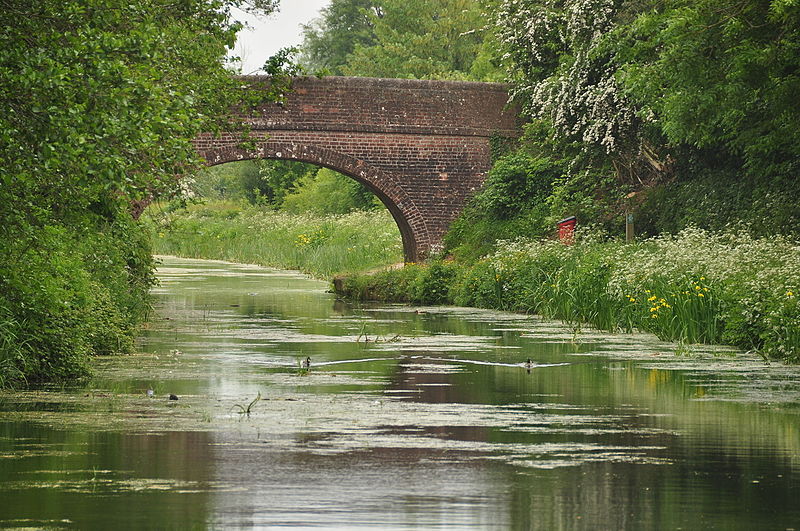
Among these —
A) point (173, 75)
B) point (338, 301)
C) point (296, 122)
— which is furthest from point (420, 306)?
point (173, 75)

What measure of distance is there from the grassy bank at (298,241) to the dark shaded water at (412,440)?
740 inches

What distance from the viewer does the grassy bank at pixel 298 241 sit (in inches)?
1540

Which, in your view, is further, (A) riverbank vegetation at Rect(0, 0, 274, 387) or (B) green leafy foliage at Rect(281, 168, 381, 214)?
(B) green leafy foliage at Rect(281, 168, 381, 214)

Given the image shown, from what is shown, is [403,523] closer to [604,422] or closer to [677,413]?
[604,422]

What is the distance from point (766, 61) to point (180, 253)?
1482 inches

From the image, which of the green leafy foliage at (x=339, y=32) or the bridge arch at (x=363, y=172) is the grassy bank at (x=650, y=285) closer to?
the bridge arch at (x=363, y=172)

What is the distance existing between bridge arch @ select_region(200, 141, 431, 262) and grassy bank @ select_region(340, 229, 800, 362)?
12.7ft

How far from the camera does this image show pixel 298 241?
46562mm

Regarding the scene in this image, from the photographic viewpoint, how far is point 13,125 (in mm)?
10453

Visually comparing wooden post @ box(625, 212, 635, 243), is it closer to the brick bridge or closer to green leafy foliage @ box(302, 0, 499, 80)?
the brick bridge

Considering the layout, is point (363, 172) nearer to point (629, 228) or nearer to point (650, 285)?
point (629, 228)

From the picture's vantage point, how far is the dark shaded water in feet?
23.0

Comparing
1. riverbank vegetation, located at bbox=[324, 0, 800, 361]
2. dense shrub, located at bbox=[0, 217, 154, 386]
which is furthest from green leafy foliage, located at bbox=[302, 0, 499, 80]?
dense shrub, located at bbox=[0, 217, 154, 386]

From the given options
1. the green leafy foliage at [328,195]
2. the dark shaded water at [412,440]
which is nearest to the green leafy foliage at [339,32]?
the green leafy foliage at [328,195]
